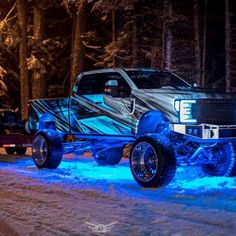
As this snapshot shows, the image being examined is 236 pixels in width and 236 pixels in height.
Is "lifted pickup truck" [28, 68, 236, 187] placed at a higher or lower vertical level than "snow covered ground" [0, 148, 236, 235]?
higher

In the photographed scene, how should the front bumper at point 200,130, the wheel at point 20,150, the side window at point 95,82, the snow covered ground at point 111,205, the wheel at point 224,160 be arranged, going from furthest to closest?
the wheel at point 20,150 → the side window at point 95,82 → the wheel at point 224,160 → the front bumper at point 200,130 → the snow covered ground at point 111,205

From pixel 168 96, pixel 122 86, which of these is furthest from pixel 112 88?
pixel 168 96

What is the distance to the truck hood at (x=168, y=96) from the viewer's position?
35.9ft

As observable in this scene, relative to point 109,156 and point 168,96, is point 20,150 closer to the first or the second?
point 109,156

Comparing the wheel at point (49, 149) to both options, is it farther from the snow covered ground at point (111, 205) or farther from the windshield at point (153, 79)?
the windshield at point (153, 79)

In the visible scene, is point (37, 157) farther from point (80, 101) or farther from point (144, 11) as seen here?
point (144, 11)

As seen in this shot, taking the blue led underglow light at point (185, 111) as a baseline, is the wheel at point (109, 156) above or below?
below

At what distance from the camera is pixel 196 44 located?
20.0 metres

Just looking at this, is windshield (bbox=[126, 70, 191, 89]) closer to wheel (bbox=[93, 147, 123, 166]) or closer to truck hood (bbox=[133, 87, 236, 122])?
truck hood (bbox=[133, 87, 236, 122])

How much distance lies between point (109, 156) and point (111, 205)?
6.00 m

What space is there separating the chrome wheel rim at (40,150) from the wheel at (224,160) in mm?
4426

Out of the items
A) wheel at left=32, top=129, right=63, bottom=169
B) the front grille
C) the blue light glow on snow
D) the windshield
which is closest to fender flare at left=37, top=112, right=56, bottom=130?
wheel at left=32, top=129, right=63, bottom=169

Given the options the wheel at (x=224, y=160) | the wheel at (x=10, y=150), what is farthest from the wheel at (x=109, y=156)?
the wheel at (x=10, y=150)

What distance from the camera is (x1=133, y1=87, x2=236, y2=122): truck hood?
1095 cm
